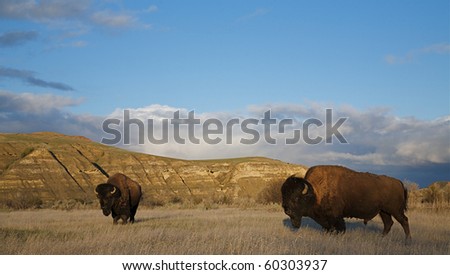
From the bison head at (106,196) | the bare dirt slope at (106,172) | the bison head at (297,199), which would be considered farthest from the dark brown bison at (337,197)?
the bare dirt slope at (106,172)

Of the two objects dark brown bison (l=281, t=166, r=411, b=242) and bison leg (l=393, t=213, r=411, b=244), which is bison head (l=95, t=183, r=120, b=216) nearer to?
dark brown bison (l=281, t=166, r=411, b=242)

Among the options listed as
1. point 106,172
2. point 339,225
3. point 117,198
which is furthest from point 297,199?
point 106,172

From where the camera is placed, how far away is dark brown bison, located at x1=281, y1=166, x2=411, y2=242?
49.0 ft

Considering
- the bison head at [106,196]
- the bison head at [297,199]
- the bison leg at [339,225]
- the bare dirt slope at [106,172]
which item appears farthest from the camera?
the bare dirt slope at [106,172]

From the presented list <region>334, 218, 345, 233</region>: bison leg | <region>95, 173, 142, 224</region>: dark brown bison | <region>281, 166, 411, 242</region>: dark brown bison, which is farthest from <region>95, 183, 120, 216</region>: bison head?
<region>334, 218, 345, 233</region>: bison leg

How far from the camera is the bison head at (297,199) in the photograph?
48.9ft

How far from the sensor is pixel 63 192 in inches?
2933

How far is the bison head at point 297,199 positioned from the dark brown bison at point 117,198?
30.7 ft

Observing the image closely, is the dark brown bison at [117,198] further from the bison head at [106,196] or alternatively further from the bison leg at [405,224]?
the bison leg at [405,224]

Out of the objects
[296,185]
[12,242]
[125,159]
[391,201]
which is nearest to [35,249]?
[12,242]

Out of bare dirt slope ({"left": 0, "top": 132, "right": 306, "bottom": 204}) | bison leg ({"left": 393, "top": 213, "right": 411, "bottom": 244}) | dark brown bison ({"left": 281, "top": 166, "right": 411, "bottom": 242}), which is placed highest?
dark brown bison ({"left": 281, "top": 166, "right": 411, "bottom": 242})

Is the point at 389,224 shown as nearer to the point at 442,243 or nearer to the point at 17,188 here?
the point at 442,243

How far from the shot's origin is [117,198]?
2192 centimetres

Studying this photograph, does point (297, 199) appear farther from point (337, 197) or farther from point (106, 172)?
point (106, 172)
